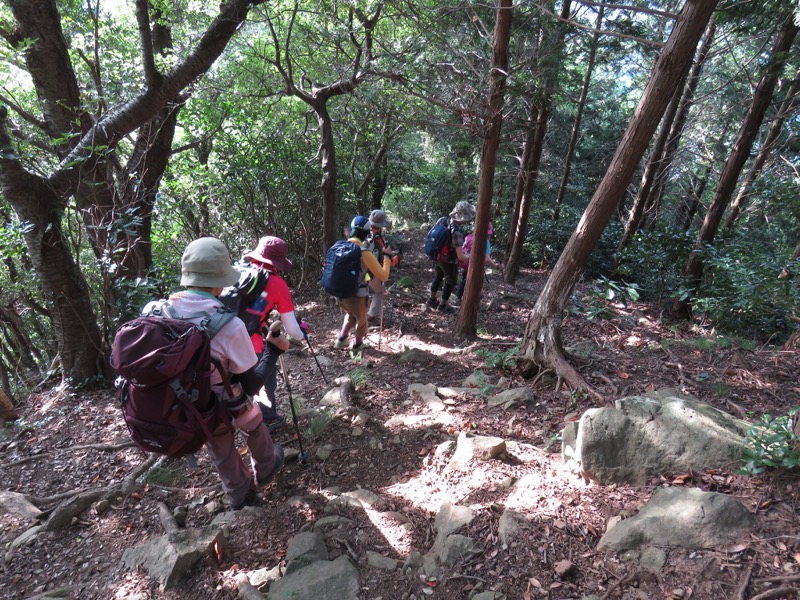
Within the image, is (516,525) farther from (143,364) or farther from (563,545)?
(143,364)

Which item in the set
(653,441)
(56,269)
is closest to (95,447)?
(56,269)

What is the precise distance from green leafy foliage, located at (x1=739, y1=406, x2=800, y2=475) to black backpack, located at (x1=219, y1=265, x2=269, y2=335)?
11.7ft

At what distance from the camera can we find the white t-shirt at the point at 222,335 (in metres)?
2.79

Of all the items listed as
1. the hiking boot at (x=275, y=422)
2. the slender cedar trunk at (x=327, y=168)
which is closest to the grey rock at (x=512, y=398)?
the hiking boot at (x=275, y=422)

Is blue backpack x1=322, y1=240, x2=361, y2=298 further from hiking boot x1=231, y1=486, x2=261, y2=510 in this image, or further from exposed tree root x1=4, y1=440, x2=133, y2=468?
exposed tree root x1=4, y1=440, x2=133, y2=468

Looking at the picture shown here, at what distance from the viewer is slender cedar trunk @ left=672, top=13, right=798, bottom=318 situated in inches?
289

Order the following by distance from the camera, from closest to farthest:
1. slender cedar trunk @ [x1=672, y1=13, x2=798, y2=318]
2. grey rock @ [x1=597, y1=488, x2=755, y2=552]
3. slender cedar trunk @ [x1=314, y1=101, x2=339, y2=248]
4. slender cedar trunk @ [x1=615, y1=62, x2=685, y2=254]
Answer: grey rock @ [x1=597, y1=488, x2=755, y2=552] → slender cedar trunk @ [x1=672, y1=13, x2=798, y2=318] → slender cedar trunk @ [x1=314, y1=101, x2=339, y2=248] → slender cedar trunk @ [x1=615, y1=62, x2=685, y2=254]

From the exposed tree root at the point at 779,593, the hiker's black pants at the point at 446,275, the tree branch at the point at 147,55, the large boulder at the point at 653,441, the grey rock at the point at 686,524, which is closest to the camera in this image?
the exposed tree root at the point at 779,593

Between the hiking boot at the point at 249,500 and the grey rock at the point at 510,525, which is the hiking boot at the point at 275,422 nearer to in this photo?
the hiking boot at the point at 249,500

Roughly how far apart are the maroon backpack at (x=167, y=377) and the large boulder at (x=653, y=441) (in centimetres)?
261

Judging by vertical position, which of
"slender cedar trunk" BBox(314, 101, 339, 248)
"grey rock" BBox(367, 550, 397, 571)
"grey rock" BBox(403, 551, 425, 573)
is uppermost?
"slender cedar trunk" BBox(314, 101, 339, 248)

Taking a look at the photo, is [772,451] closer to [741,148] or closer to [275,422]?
[275,422]

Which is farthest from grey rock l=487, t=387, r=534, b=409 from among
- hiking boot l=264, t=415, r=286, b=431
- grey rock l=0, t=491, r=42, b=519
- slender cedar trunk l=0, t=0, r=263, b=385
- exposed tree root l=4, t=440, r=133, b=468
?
slender cedar trunk l=0, t=0, r=263, b=385

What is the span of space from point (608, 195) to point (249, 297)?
3.69 meters
